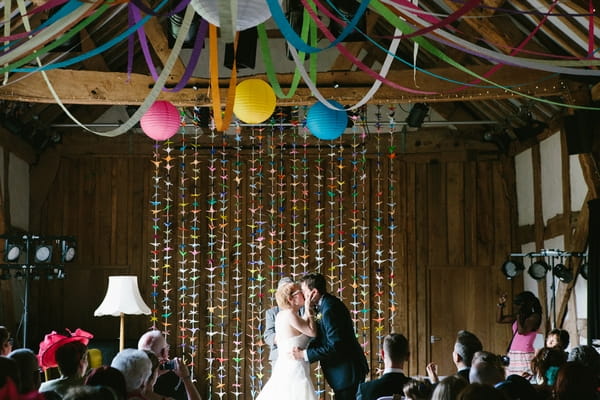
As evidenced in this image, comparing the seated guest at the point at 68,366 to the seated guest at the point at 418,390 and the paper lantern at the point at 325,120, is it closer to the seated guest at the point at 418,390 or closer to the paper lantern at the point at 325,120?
the seated guest at the point at 418,390

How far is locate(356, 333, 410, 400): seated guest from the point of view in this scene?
4086 millimetres

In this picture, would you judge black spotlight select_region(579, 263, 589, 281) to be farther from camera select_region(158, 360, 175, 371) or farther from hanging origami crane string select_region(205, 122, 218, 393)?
camera select_region(158, 360, 175, 371)

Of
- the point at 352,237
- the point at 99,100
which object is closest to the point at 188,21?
the point at 99,100

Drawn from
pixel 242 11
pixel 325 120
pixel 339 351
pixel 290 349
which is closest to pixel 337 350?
pixel 339 351

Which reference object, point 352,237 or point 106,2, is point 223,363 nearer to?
point 352,237

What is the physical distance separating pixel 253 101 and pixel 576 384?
338cm

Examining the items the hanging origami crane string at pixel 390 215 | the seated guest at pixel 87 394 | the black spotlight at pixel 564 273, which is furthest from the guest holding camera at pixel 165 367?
the hanging origami crane string at pixel 390 215

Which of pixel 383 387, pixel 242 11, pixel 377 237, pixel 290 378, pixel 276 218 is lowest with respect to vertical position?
pixel 290 378

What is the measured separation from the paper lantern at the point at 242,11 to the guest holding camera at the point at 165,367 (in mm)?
1561

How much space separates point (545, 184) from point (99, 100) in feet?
16.6

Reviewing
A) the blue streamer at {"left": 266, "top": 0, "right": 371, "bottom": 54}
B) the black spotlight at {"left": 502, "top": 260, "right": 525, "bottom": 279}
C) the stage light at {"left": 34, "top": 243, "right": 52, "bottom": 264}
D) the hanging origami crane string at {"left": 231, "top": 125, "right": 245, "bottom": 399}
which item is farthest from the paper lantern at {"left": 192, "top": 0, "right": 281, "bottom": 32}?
the hanging origami crane string at {"left": 231, "top": 125, "right": 245, "bottom": 399}

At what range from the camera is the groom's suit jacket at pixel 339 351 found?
5648 millimetres

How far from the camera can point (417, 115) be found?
9.45m

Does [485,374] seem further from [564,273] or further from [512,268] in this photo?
[512,268]
